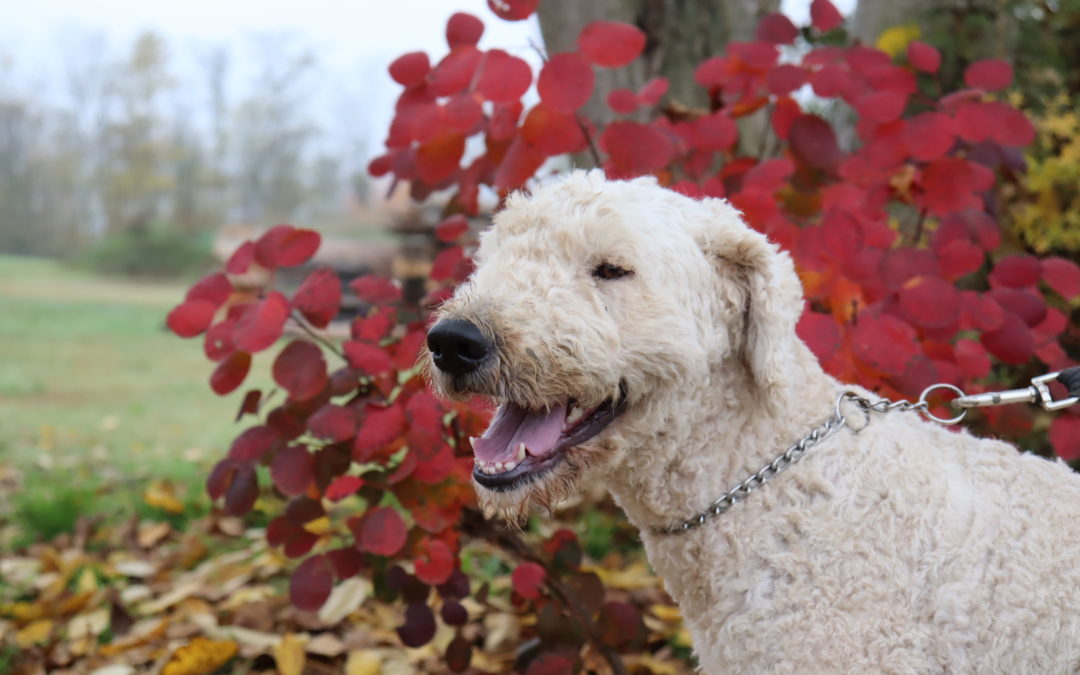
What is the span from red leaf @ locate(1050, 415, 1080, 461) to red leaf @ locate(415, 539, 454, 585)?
1.76 m

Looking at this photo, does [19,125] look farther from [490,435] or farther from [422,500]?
[490,435]

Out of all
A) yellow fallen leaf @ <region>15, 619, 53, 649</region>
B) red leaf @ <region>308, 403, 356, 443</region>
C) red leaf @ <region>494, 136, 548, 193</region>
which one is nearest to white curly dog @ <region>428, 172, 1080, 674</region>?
red leaf @ <region>494, 136, 548, 193</region>

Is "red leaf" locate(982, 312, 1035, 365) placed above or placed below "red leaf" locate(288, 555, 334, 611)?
below

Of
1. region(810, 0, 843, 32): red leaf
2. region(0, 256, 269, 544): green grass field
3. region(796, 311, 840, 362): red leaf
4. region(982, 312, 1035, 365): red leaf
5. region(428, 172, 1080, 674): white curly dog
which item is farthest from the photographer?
region(0, 256, 269, 544): green grass field

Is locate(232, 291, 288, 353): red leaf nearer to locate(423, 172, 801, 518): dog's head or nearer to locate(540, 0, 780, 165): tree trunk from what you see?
locate(423, 172, 801, 518): dog's head

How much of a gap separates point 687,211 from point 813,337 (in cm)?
57

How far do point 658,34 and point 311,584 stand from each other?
9.27 feet

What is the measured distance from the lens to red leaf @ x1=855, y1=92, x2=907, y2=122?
8.45ft

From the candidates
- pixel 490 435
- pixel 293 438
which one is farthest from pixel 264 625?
pixel 490 435

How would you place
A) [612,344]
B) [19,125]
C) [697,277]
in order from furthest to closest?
[19,125], [697,277], [612,344]

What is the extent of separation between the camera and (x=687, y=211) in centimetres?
195

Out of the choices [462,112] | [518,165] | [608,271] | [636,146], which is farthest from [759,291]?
[462,112]

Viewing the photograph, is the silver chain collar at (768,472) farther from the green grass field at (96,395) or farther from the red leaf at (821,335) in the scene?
the green grass field at (96,395)

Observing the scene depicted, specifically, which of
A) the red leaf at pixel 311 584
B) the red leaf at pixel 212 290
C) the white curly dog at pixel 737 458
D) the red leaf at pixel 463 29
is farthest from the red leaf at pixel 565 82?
the red leaf at pixel 311 584
